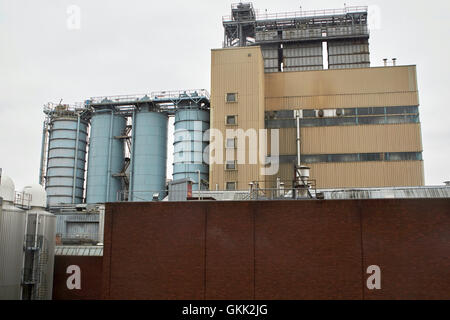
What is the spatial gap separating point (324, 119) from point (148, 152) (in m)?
17.9

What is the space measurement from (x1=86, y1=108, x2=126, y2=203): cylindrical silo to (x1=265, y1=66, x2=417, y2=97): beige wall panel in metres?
16.7

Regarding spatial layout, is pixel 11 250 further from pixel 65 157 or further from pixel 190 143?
pixel 65 157

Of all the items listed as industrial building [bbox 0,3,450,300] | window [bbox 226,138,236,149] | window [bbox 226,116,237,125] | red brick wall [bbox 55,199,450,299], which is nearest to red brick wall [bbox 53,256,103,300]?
industrial building [bbox 0,3,450,300]

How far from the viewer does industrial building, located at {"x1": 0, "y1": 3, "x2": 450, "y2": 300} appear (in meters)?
21.3

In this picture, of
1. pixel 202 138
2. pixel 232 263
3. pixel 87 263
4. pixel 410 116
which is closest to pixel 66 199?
pixel 202 138

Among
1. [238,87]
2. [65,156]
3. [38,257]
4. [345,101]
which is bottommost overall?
[38,257]

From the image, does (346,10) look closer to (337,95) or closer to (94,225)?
(337,95)

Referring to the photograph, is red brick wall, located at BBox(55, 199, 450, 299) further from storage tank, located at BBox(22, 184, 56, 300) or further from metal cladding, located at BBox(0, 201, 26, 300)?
storage tank, located at BBox(22, 184, 56, 300)

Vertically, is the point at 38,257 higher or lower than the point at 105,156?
lower

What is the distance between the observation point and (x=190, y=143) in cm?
4484

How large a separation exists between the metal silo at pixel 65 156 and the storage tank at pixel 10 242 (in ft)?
74.8

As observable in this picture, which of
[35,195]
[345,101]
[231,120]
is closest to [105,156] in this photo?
[231,120]

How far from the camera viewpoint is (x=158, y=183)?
4625cm

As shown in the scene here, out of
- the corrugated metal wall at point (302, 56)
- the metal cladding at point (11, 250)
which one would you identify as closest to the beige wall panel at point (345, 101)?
the corrugated metal wall at point (302, 56)
